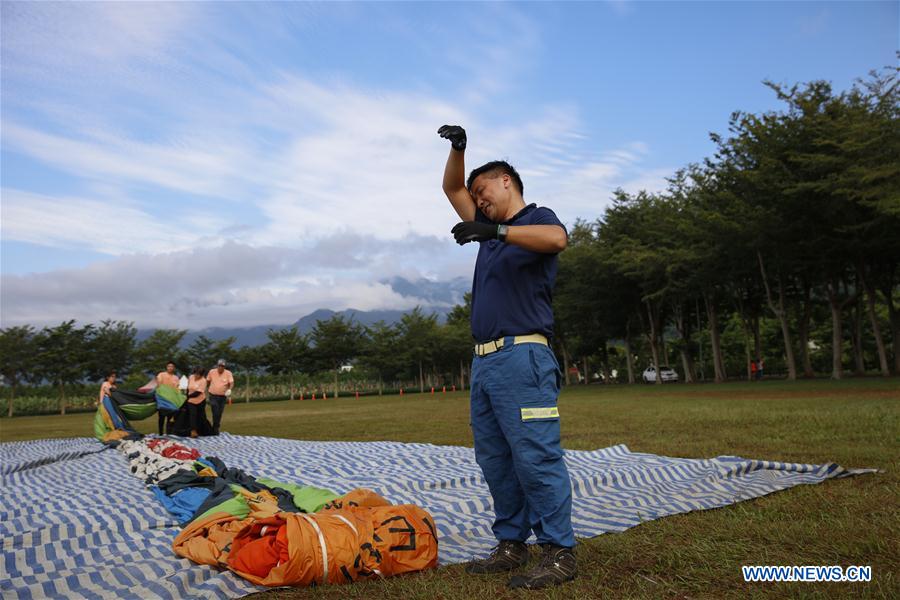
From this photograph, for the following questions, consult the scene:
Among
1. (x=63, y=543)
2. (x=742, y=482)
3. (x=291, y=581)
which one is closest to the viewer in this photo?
(x=291, y=581)

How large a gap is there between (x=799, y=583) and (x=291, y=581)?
266 centimetres

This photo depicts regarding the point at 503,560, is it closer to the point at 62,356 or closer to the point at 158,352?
the point at 62,356

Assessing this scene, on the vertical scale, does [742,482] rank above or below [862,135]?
below

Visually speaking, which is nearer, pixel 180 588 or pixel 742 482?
pixel 180 588

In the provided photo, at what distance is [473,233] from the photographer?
344cm

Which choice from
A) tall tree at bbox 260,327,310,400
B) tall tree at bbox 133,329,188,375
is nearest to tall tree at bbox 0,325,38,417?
tall tree at bbox 133,329,188,375

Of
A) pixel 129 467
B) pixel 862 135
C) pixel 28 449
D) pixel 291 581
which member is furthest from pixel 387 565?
pixel 862 135

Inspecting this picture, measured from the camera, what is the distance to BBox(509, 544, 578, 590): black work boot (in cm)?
341

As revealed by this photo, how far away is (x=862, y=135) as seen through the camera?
20547mm

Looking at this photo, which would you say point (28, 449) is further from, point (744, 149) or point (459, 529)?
point (744, 149)

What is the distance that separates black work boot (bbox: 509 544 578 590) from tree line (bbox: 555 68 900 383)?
20.0m

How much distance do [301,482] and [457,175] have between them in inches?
179

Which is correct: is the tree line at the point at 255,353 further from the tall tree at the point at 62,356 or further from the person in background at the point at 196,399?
the person in background at the point at 196,399

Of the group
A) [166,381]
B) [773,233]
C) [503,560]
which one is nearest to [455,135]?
[503,560]
